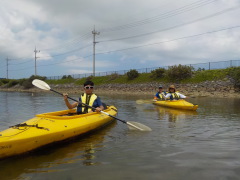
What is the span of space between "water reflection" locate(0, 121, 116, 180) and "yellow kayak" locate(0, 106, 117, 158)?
0.57 ft

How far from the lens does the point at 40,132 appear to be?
4.33 m

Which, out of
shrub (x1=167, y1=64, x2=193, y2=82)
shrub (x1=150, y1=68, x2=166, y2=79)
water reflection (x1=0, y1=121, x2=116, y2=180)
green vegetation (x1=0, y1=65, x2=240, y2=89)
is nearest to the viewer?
water reflection (x1=0, y1=121, x2=116, y2=180)

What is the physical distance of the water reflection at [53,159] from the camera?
3564mm

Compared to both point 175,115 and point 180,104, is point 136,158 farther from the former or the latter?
point 180,104

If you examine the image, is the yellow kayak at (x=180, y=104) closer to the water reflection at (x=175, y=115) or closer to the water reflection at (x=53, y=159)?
the water reflection at (x=175, y=115)

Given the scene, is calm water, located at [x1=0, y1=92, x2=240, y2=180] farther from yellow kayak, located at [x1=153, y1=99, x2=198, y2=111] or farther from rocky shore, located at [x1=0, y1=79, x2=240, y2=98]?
rocky shore, located at [x1=0, y1=79, x2=240, y2=98]

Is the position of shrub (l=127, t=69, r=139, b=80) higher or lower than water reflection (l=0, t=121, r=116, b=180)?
higher

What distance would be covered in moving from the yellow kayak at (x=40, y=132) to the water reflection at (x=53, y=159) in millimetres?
174

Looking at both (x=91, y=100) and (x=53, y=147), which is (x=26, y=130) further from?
(x=91, y=100)

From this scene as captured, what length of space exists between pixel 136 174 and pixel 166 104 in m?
9.75

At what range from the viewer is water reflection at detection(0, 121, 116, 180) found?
A: 11.7 feet

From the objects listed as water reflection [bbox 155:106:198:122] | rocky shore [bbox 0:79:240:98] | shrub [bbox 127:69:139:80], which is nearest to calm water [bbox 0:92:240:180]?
water reflection [bbox 155:106:198:122]

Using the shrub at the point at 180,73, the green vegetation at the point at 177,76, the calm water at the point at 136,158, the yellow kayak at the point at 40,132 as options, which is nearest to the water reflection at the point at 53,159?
the calm water at the point at 136,158

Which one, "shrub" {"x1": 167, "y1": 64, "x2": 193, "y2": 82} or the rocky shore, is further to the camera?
"shrub" {"x1": 167, "y1": 64, "x2": 193, "y2": 82}
